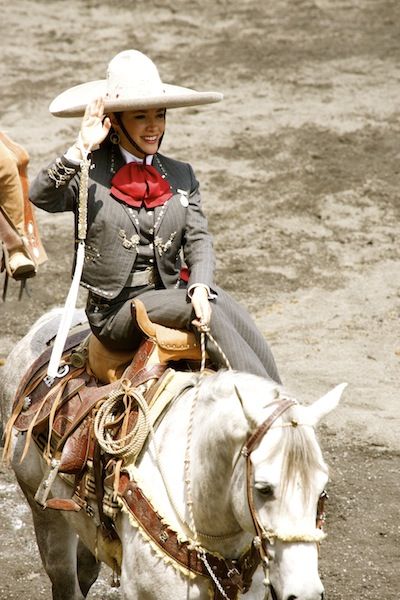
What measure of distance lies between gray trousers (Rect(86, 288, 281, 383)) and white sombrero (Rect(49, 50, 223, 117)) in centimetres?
84

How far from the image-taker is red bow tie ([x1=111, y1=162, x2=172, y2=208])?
515 cm

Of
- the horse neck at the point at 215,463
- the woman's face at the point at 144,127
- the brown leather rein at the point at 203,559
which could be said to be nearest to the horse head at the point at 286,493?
the horse neck at the point at 215,463

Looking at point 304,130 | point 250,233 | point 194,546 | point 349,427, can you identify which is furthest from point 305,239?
point 194,546

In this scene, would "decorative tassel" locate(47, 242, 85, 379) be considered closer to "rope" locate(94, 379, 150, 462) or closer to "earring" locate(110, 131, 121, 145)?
"rope" locate(94, 379, 150, 462)

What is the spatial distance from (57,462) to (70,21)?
Answer: 1123cm

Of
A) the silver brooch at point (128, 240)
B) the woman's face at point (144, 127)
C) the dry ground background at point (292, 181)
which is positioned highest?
the woman's face at point (144, 127)

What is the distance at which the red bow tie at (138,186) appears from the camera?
515 cm

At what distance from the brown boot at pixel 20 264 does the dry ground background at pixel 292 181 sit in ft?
6.55

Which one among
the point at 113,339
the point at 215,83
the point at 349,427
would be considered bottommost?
the point at 349,427

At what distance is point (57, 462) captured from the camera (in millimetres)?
5227

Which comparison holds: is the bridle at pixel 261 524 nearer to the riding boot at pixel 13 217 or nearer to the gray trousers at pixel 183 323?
the gray trousers at pixel 183 323

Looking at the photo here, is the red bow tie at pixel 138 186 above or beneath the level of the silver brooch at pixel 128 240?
above

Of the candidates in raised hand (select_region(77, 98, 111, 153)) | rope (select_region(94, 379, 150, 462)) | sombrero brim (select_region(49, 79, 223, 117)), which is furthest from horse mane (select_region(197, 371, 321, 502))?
sombrero brim (select_region(49, 79, 223, 117))

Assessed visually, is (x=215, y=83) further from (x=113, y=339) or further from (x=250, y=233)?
(x=113, y=339)
